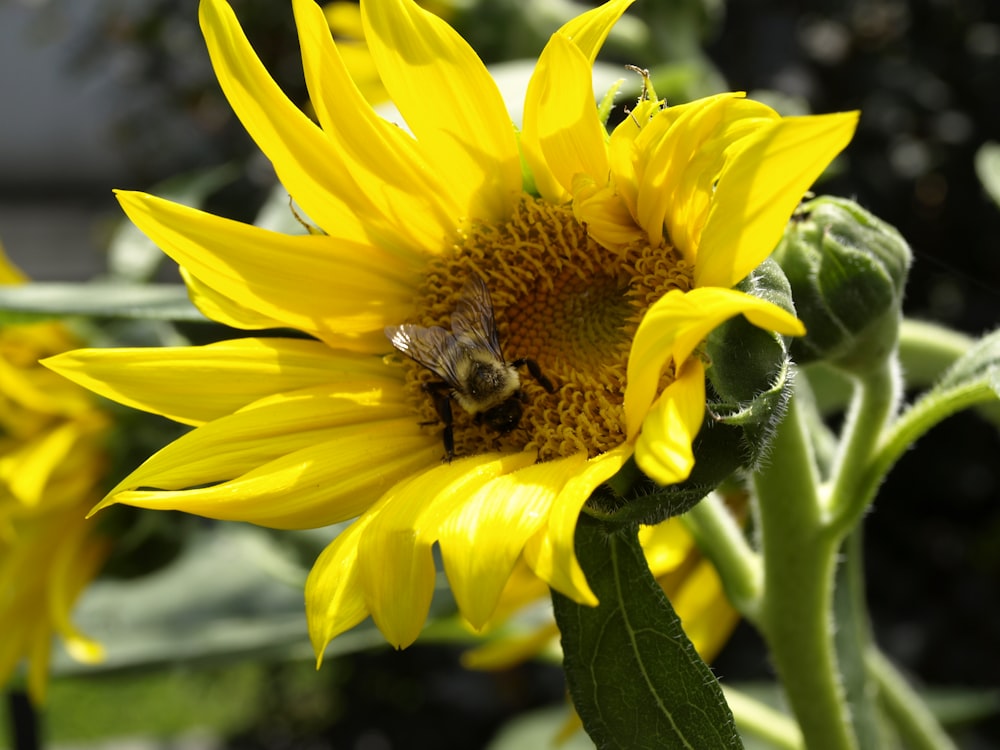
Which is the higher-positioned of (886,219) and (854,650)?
(854,650)

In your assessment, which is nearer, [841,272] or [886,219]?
[841,272]

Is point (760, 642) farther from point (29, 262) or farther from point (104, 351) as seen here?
point (29, 262)

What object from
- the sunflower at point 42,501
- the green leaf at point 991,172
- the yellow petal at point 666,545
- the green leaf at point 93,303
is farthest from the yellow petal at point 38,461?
the green leaf at point 991,172

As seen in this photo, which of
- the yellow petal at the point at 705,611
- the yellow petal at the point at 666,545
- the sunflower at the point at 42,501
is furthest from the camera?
the sunflower at the point at 42,501

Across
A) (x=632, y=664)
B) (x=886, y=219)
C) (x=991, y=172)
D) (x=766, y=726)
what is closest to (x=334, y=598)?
(x=632, y=664)

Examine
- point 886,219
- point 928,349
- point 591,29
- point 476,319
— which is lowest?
point 886,219

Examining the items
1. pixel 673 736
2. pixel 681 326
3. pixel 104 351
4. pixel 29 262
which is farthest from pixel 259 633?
pixel 29 262

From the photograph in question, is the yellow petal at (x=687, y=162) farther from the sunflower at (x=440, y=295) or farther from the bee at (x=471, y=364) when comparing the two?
the bee at (x=471, y=364)

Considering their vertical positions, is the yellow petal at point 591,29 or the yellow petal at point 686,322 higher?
the yellow petal at point 591,29

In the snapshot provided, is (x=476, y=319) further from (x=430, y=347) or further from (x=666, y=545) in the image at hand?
(x=666, y=545)
